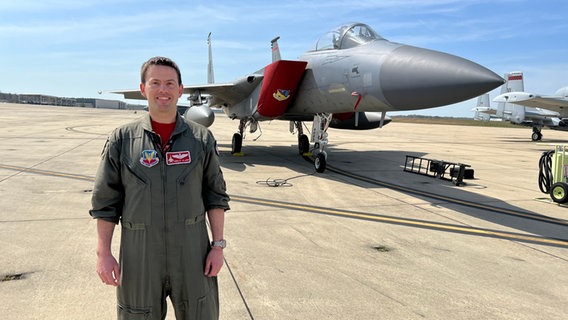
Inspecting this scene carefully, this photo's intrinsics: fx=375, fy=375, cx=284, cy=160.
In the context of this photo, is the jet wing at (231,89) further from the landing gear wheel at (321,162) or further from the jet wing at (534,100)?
the jet wing at (534,100)

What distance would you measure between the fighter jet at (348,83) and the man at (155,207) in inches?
182

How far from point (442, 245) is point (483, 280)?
3.02ft

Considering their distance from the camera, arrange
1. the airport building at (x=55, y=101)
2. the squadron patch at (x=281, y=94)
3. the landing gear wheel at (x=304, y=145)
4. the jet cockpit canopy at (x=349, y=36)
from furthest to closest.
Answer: the airport building at (x=55, y=101) → the landing gear wheel at (x=304, y=145) → the squadron patch at (x=281, y=94) → the jet cockpit canopy at (x=349, y=36)

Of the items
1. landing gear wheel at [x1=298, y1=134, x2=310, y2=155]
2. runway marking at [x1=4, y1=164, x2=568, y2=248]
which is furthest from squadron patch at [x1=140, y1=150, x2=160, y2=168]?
landing gear wheel at [x1=298, y1=134, x2=310, y2=155]

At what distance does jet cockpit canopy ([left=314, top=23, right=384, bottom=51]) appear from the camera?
26.0ft

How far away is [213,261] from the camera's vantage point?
1.89 meters

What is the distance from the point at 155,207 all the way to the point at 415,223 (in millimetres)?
4306

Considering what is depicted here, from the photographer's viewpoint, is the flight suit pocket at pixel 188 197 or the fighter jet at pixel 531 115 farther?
the fighter jet at pixel 531 115

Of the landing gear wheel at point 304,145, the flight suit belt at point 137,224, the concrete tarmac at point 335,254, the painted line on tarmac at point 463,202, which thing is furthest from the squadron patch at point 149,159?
the landing gear wheel at point 304,145

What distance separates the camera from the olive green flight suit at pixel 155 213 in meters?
1.75

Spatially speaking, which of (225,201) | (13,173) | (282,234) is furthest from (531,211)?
(13,173)

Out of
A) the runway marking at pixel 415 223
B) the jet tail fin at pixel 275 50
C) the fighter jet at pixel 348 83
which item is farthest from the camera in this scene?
the jet tail fin at pixel 275 50

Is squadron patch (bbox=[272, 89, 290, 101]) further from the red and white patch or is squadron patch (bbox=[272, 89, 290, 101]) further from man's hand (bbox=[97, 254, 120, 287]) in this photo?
man's hand (bbox=[97, 254, 120, 287])

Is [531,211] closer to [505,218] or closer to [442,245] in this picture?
[505,218]
